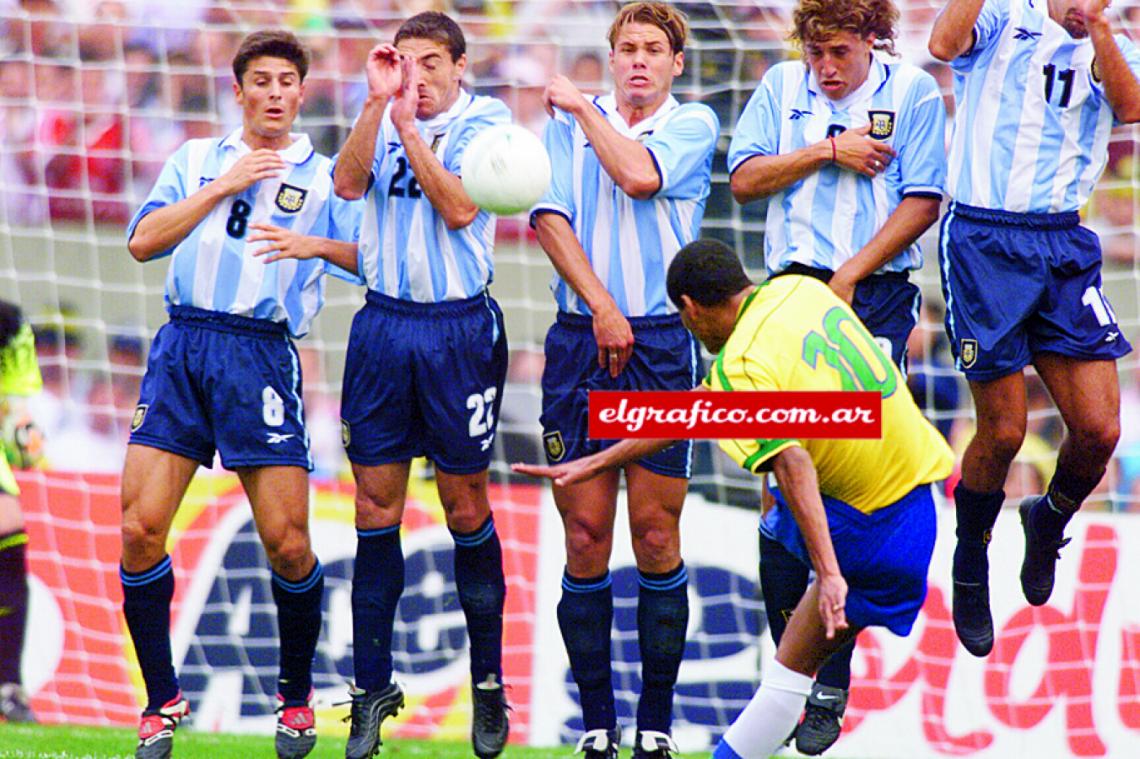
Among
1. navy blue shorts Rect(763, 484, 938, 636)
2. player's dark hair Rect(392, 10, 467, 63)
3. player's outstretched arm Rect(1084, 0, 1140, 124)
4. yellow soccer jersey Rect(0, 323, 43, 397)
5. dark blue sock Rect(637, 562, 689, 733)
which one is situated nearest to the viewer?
navy blue shorts Rect(763, 484, 938, 636)

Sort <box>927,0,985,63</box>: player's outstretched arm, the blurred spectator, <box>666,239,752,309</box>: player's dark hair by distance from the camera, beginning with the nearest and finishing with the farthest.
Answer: <box>666,239,752,309</box>: player's dark hair, <box>927,0,985,63</box>: player's outstretched arm, the blurred spectator

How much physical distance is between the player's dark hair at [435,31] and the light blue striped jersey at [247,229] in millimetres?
579

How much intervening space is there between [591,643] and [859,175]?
1.94 meters

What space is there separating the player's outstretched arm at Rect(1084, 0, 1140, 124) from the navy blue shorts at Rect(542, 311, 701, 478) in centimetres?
168

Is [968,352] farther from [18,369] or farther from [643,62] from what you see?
[18,369]

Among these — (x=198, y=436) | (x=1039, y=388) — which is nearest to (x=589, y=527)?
(x=198, y=436)

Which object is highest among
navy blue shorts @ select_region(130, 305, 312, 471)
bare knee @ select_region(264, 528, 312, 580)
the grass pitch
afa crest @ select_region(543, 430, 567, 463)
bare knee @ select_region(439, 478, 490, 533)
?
navy blue shorts @ select_region(130, 305, 312, 471)

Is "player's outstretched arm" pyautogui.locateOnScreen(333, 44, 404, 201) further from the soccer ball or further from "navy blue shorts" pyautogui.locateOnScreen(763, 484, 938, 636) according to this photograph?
"navy blue shorts" pyautogui.locateOnScreen(763, 484, 938, 636)

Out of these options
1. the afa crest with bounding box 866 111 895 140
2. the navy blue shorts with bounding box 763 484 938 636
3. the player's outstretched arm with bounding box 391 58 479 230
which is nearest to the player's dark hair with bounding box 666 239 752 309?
the navy blue shorts with bounding box 763 484 938 636

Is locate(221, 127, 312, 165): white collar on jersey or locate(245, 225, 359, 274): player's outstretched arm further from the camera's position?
locate(221, 127, 312, 165): white collar on jersey

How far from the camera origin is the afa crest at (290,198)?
260 inches

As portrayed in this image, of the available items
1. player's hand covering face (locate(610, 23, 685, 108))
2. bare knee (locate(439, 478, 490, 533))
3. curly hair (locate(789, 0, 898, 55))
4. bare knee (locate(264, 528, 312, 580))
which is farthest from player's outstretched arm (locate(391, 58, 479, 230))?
curly hair (locate(789, 0, 898, 55))

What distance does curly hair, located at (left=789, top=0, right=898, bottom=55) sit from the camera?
6.39m

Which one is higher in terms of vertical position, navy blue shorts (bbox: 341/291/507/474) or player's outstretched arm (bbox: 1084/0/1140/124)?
player's outstretched arm (bbox: 1084/0/1140/124)
